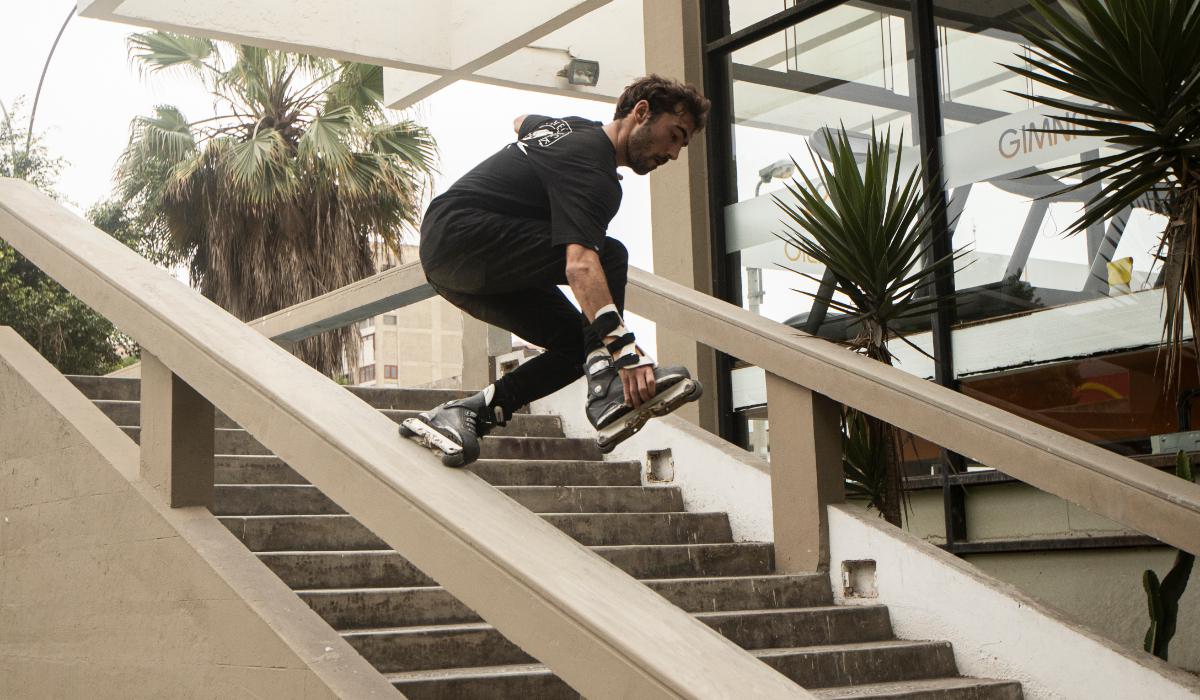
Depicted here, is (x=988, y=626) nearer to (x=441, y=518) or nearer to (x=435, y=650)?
(x=435, y=650)

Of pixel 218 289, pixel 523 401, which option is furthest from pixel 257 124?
pixel 523 401

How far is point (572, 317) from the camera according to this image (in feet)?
13.2

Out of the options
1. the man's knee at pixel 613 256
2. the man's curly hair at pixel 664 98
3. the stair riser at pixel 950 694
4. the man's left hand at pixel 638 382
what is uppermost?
the man's curly hair at pixel 664 98

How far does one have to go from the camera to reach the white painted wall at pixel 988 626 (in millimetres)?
4082

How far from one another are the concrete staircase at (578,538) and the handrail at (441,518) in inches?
27.6

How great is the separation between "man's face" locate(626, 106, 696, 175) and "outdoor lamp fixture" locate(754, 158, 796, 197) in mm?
5195

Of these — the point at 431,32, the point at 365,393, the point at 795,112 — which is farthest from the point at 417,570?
the point at 431,32

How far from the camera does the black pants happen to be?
3.81 meters

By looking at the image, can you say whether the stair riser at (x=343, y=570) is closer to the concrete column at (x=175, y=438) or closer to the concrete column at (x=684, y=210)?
the concrete column at (x=175, y=438)

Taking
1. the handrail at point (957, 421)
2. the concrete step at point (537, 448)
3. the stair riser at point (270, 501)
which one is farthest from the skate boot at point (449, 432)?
the concrete step at point (537, 448)

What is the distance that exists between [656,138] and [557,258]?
476 mm

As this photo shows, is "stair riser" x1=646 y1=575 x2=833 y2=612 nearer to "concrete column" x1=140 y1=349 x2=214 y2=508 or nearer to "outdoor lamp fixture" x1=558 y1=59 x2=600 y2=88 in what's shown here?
"concrete column" x1=140 y1=349 x2=214 y2=508

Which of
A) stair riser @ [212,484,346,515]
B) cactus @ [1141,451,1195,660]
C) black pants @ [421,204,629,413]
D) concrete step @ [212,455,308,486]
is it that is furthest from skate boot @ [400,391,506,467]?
cactus @ [1141,451,1195,660]

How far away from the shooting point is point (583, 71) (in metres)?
12.7
